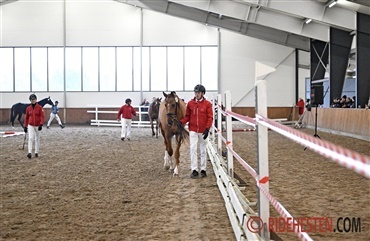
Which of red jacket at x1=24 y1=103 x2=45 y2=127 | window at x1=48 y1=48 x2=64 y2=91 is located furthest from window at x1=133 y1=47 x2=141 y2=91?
red jacket at x1=24 y1=103 x2=45 y2=127

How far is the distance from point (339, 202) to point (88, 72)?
2884 cm

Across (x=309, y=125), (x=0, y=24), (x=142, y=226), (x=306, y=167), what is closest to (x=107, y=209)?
(x=142, y=226)

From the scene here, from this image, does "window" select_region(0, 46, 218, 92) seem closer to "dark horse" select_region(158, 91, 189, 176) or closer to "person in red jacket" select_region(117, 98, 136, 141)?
"person in red jacket" select_region(117, 98, 136, 141)

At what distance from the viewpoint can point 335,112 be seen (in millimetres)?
21375

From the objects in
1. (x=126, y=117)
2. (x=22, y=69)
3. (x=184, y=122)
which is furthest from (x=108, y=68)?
(x=184, y=122)

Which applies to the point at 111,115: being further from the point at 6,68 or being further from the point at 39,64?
the point at 6,68

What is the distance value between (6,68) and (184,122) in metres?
27.6

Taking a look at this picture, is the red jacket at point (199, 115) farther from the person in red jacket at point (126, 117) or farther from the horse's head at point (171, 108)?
the person in red jacket at point (126, 117)

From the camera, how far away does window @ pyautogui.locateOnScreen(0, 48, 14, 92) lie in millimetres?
33438

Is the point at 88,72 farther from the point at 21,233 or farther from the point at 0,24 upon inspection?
the point at 21,233

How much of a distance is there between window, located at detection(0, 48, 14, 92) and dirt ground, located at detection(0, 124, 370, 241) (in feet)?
75.1

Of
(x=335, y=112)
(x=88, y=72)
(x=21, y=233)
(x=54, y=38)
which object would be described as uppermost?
(x=54, y=38)

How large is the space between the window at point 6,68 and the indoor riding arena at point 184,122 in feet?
0.48

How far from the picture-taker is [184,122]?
9469 mm
